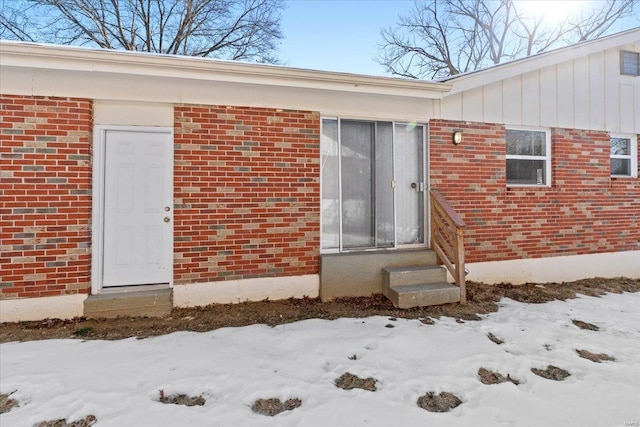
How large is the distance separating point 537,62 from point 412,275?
4015mm

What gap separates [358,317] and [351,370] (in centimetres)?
115

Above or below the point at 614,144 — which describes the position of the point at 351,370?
below

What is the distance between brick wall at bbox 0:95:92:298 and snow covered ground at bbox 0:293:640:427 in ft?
2.74

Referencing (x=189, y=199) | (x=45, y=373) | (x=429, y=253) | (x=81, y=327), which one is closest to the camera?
(x=45, y=373)

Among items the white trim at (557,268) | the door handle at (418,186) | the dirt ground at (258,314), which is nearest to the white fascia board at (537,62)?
the door handle at (418,186)

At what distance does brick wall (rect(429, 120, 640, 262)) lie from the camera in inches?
199

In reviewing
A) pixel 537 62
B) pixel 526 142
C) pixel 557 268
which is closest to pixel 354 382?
pixel 557 268

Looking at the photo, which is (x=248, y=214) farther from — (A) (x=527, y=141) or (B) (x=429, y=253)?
(A) (x=527, y=141)

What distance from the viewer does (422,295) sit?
4125 mm

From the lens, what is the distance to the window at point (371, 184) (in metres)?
4.64

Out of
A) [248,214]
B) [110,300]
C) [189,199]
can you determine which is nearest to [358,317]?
[248,214]

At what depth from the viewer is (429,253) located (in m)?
4.75

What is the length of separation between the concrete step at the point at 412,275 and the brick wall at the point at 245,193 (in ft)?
3.17

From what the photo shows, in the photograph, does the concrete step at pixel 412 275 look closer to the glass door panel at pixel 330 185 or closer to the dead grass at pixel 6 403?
the glass door panel at pixel 330 185
